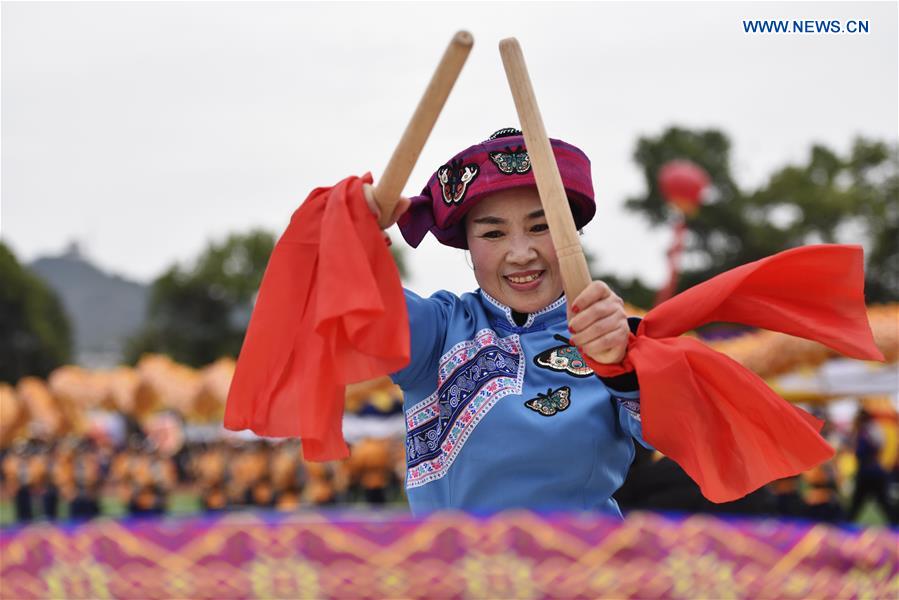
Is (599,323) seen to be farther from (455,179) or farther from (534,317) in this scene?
(455,179)

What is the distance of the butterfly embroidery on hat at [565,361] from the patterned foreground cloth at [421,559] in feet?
2.94

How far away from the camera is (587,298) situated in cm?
192

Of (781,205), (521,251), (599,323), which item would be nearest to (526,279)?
(521,251)

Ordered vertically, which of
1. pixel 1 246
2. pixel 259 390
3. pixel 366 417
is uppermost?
pixel 1 246

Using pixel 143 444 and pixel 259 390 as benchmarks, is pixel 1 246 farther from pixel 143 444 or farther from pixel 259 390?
pixel 259 390

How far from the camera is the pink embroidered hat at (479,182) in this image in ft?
7.70

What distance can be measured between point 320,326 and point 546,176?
49cm

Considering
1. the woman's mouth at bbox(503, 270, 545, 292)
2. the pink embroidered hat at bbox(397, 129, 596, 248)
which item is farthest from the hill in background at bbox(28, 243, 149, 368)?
the woman's mouth at bbox(503, 270, 545, 292)

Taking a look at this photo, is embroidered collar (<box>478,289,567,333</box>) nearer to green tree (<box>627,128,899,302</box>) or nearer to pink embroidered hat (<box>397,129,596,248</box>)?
pink embroidered hat (<box>397,129,596,248</box>)

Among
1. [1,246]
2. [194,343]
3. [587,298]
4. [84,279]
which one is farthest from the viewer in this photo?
[84,279]

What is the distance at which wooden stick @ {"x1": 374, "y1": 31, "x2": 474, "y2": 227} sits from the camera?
1.80 meters

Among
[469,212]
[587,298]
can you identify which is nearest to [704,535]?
[587,298]

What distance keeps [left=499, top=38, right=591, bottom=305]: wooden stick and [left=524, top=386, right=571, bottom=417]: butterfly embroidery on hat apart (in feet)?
1.19

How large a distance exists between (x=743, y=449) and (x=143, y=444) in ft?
61.7
